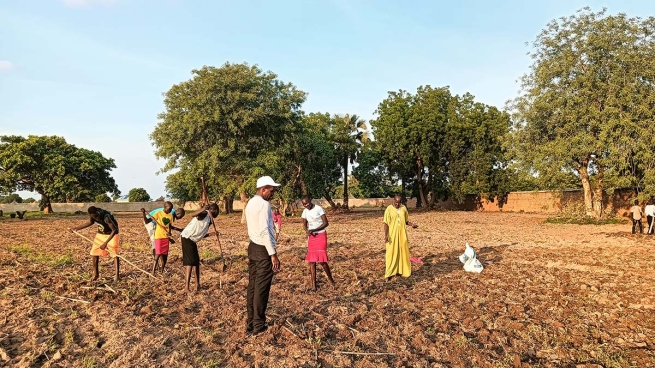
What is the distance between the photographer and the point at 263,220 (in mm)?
5730

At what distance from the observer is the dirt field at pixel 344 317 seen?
16.9 feet

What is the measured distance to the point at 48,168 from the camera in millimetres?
46875

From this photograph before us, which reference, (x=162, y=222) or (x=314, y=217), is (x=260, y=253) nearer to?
(x=314, y=217)

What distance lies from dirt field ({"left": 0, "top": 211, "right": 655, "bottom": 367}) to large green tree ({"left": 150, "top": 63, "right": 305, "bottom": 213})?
1360 centimetres

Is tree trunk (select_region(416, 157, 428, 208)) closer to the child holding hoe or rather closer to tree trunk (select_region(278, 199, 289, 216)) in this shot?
tree trunk (select_region(278, 199, 289, 216))

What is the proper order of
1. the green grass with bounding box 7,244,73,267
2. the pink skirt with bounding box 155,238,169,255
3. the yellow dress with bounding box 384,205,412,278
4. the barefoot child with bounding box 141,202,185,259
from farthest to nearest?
the green grass with bounding box 7,244,73,267
the pink skirt with bounding box 155,238,169,255
the yellow dress with bounding box 384,205,412,278
the barefoot child with bounding box 141,202,185,259

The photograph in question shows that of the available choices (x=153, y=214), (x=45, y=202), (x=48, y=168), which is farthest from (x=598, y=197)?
(x=45, y=202)

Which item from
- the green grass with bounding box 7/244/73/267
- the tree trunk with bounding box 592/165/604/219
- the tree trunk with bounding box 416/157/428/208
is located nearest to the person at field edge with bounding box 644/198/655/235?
the tree trunk with bounding box 592/165/604/219

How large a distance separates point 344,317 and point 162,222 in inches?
189

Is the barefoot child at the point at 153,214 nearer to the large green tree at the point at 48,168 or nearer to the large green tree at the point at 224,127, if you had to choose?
the large green tree at the point at 224,127

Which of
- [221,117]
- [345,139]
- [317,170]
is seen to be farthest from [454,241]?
[345,139]

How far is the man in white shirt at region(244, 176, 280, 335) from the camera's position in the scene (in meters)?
5.73

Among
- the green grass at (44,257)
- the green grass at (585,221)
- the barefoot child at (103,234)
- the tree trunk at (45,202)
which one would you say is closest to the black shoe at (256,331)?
the barefoot child at (103,234)

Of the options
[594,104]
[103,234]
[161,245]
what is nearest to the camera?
[103,234]
